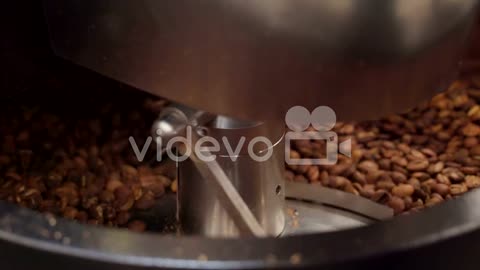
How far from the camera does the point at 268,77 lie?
49 cm

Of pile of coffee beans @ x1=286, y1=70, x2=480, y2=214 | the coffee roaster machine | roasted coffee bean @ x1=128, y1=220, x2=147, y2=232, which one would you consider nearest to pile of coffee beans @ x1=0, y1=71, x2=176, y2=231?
roasted coffee bean @ x1=128, y1=220, x2=147, y2=232

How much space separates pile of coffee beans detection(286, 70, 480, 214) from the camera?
0.81 metres

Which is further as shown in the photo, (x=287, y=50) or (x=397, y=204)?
(x=397, y=204)

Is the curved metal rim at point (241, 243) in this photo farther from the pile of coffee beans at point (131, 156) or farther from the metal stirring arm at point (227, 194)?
the pile of coffee beans at point (131, 156)

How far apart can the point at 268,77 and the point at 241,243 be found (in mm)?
98

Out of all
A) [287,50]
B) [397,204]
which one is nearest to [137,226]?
[397,204]

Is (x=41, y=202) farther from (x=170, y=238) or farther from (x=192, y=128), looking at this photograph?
(x=170, y=238)

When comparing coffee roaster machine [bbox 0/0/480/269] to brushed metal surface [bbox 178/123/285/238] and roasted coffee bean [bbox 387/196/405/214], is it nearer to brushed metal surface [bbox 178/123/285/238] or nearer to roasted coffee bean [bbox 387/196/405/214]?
brushed metal surface [bbox 178/123/285/238]

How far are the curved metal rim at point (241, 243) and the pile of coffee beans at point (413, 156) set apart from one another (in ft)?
1.06

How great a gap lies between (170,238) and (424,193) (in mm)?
405

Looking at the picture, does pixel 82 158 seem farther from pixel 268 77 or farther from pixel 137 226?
pixel 268 77

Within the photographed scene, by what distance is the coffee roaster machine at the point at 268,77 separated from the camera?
44 cm

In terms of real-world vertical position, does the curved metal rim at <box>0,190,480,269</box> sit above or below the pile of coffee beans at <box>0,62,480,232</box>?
below

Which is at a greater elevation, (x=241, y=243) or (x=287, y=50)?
(x=287, y=50)
